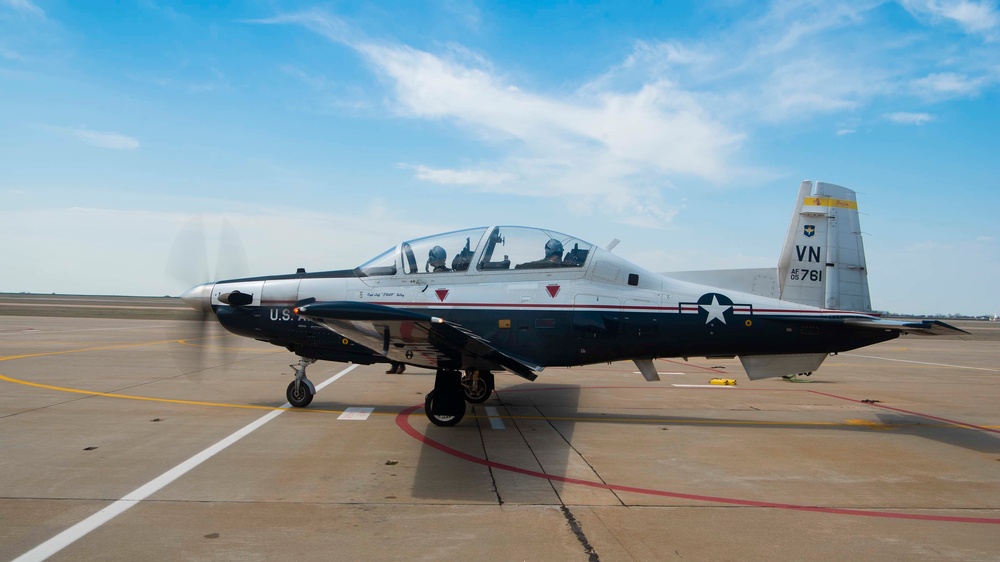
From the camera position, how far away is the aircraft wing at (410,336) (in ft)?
19.0

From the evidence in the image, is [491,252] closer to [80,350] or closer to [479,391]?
[479,391]

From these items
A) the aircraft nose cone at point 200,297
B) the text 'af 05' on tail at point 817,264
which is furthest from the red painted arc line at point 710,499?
the aircraft nose cone at point 200,297

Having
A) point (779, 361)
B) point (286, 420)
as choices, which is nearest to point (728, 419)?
point (779, 361)

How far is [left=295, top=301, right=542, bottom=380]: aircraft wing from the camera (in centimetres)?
580

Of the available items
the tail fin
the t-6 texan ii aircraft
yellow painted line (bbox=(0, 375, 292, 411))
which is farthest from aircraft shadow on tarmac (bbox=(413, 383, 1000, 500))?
yellow painted line (bbox=(0, 375, 292, 411))

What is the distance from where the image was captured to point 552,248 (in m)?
8.95

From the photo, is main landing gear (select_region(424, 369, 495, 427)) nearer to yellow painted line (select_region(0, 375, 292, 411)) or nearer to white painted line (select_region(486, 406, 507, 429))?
white painted line (select_region(486, 406, 507, 429))

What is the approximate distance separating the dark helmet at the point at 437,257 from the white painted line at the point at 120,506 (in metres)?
3.22

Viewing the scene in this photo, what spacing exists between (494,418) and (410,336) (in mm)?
3107

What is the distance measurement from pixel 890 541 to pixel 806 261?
221 inches

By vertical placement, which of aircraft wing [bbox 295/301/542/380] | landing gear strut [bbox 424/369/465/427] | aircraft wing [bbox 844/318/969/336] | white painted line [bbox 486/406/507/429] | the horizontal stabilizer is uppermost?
the horizontal stabilizer

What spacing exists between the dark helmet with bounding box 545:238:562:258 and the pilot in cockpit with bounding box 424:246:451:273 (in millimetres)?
1440

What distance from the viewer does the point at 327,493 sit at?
548cm

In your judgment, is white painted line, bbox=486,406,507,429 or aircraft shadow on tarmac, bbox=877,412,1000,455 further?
white painted line, bbox=486,406,507,429
